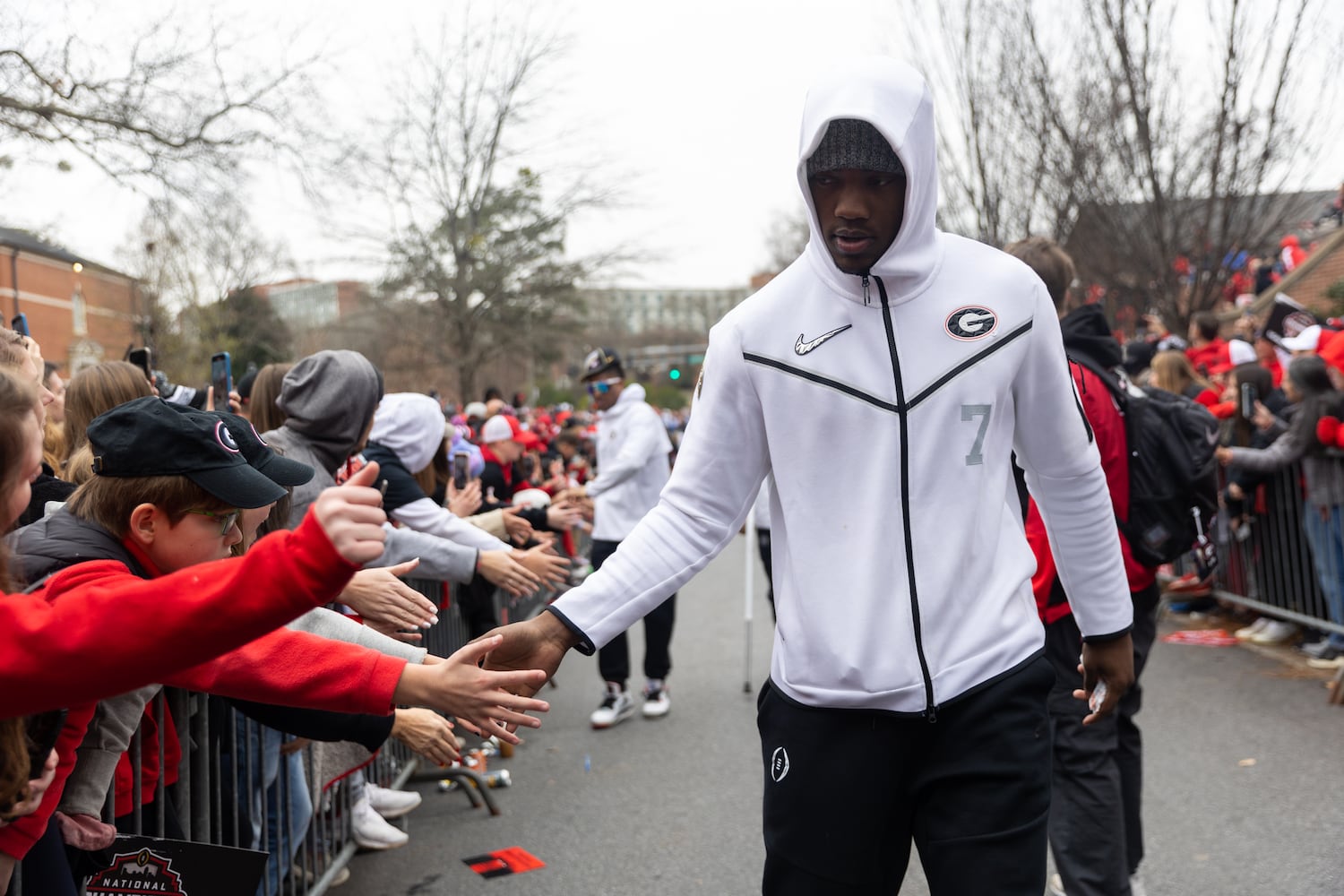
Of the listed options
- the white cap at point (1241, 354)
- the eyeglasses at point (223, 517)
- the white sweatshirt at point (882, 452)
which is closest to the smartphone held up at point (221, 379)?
the eyeglasses at point (223, 517)

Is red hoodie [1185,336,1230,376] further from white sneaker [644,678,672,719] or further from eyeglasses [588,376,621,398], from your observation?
white sneaker [644,678,672,719]

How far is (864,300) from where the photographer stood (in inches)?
99.0

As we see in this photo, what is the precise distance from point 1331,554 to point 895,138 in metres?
6.68

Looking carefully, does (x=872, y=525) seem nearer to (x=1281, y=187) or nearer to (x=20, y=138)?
(x=1281, y=187)

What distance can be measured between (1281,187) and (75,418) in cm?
1256

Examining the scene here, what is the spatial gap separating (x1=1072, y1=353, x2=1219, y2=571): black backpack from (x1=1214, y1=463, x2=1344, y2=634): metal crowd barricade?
4381mm

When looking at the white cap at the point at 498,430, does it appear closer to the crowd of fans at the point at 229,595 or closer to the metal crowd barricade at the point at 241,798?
the crowd of fans at the point at 229,595

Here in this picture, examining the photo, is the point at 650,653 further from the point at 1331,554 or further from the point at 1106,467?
the point at 1331,554

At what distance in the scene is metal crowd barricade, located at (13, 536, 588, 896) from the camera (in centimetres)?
304

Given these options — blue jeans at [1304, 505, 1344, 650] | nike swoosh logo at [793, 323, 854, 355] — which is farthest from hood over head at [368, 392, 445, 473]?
blue jeans at [1304, 505, 1344, 650]

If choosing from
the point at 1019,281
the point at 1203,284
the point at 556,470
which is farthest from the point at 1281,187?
the point at 1019,281

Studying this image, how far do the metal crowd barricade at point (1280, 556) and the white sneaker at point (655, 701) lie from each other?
445 cm

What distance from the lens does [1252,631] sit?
878 centimetres

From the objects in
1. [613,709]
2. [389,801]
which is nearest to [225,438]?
[389,801]
